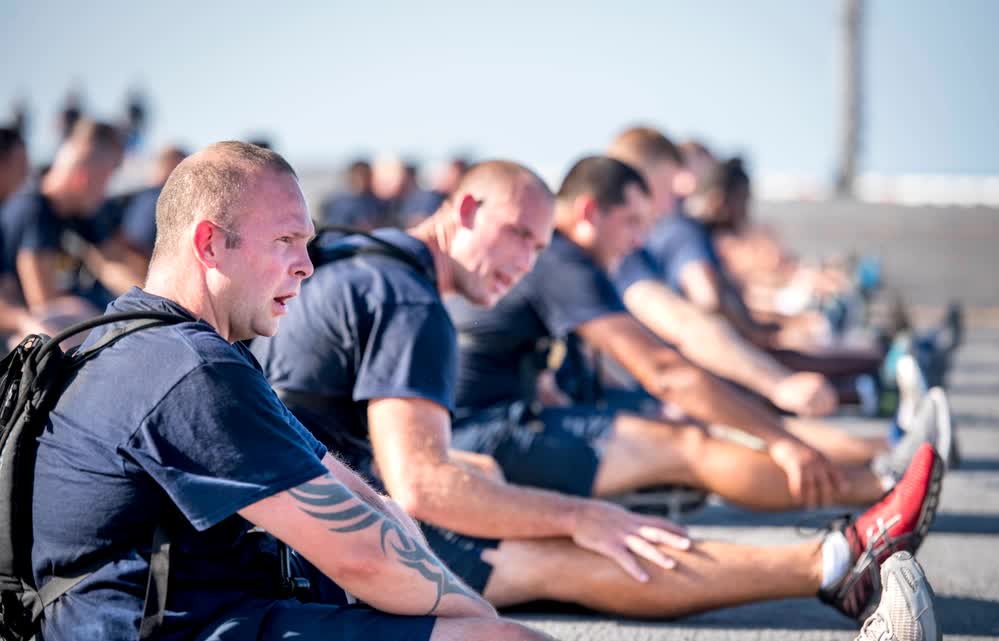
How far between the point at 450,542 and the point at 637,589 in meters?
0.55

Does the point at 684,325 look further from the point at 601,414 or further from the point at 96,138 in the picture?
the point at 96,138

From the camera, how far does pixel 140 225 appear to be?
8367 millimetres

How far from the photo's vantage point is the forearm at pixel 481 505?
10.8 feet

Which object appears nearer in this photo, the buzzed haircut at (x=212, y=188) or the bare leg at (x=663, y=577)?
the buzzed haircut at (x=212, y=188)

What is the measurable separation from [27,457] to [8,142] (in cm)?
590

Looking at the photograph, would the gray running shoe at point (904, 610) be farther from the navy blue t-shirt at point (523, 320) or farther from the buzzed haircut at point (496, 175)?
the navy blue t-shirt at point (523, 320)

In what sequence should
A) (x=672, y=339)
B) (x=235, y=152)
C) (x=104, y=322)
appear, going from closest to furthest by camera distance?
1. (x=104, y=322)
2. (x=235, y=152)
3. (x=672, y=339)

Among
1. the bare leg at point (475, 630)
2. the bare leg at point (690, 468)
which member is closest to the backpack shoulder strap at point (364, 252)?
the bare leg at point (690, 468)

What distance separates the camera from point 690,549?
3568 millimetres

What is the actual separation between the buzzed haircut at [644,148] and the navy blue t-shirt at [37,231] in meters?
3.34

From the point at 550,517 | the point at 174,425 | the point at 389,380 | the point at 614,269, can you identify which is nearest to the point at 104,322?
the point at 174,425

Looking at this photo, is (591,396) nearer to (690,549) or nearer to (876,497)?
(876,497)

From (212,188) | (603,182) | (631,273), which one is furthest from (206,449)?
(631,273)

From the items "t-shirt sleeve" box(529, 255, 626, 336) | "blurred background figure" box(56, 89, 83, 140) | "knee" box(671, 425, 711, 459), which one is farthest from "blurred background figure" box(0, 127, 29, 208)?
"blurred background figure" box(56, 89, 83, 140)
